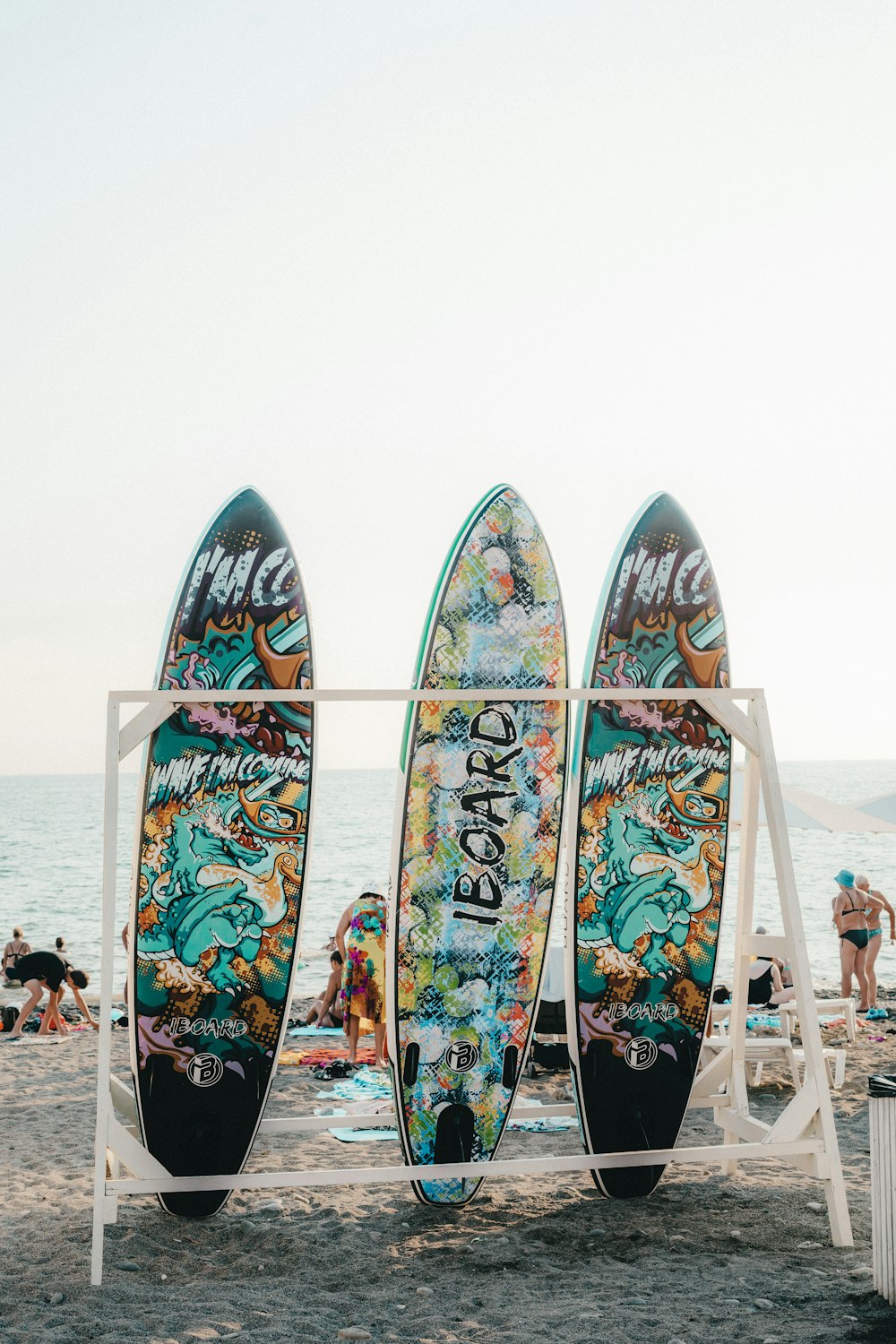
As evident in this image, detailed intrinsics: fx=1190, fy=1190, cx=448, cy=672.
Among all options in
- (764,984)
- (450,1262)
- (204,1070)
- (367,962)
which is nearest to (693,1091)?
(450,1262)

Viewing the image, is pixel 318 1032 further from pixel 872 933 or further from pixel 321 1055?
pixel 872 933

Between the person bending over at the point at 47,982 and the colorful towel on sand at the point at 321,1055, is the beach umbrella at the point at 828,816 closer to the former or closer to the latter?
the colorful towel on sand at the point at 321,1055

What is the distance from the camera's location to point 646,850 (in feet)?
17.6

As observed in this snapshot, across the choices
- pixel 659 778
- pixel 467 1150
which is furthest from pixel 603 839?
pixel 467 1150

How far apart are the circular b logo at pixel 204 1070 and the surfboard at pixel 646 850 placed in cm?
154

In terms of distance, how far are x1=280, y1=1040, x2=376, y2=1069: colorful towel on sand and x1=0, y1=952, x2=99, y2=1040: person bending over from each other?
60.2 inches

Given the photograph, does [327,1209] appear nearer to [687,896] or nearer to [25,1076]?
[687,896]

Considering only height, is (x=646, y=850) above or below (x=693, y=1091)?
above

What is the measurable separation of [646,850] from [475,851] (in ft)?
2.56

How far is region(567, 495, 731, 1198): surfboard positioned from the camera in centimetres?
527

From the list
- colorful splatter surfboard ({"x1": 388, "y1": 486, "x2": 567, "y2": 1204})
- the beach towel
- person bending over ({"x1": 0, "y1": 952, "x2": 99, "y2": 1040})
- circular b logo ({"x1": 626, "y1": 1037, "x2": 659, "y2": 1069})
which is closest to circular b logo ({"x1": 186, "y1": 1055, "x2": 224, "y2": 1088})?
colorful splatter surfboard ({"x1": 388, "y1": 486, "x2": 567, "y2": 1204})

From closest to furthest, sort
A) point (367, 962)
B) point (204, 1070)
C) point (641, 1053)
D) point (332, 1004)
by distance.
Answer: point (204, 1070)
point (641, 1053)
point (367, 962)
point (332, 1004)

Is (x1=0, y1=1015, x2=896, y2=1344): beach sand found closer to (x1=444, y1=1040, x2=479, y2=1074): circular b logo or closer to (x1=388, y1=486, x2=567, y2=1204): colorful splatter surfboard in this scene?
(x1=388, y1=486, x2=567, y2=1204): colorful splatter surfboard

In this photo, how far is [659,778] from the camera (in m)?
5.38
